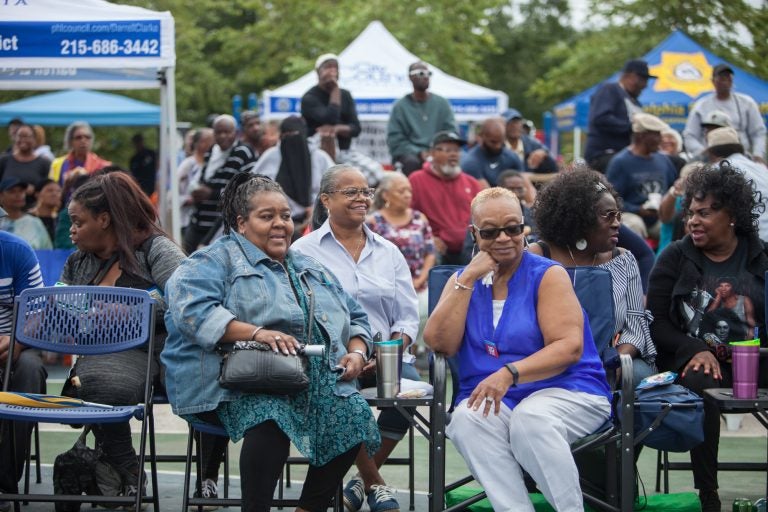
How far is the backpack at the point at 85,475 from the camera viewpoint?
224 inches

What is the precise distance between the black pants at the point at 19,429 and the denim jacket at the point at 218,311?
973 mm

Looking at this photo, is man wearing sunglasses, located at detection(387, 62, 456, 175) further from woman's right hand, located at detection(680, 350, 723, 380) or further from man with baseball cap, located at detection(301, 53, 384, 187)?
woman's right hand, located at detection(680, 350, 723, 380)

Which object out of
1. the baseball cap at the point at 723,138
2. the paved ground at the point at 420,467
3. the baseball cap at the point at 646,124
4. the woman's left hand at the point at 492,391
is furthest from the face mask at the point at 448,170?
the woman's left hand at the point at 492,391

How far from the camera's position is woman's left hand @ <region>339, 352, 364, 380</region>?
16.9 ft

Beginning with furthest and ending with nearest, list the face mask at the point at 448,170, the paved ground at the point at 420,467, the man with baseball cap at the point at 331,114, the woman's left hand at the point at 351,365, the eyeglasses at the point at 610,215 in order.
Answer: the man with baseball cap at the point at 331,114, the face mask at the point at 448,170, the paved ground at the point at 420,467, the eyeglasses at the point at 610,215, the woman's left hand at the point at 351,365

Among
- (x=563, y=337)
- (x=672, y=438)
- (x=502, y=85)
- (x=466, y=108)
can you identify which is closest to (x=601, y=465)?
(x=672, y=438)

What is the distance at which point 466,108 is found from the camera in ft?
60.1

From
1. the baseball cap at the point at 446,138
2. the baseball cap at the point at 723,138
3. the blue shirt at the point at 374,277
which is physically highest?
the baseball cap at the point at 446,138

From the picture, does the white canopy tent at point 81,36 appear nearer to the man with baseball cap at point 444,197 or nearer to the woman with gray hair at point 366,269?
the man with baseball cap at point 444,197

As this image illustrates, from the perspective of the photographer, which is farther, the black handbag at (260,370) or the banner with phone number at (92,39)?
the banner with phone number at (92,39)

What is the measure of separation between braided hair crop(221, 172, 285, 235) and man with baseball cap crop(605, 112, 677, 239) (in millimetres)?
5525

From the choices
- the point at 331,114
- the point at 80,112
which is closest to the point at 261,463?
the point at 331,114

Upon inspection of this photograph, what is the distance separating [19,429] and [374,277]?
1916mm

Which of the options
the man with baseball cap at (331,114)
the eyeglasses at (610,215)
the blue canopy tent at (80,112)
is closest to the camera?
the eyeglasses at (610,215)
